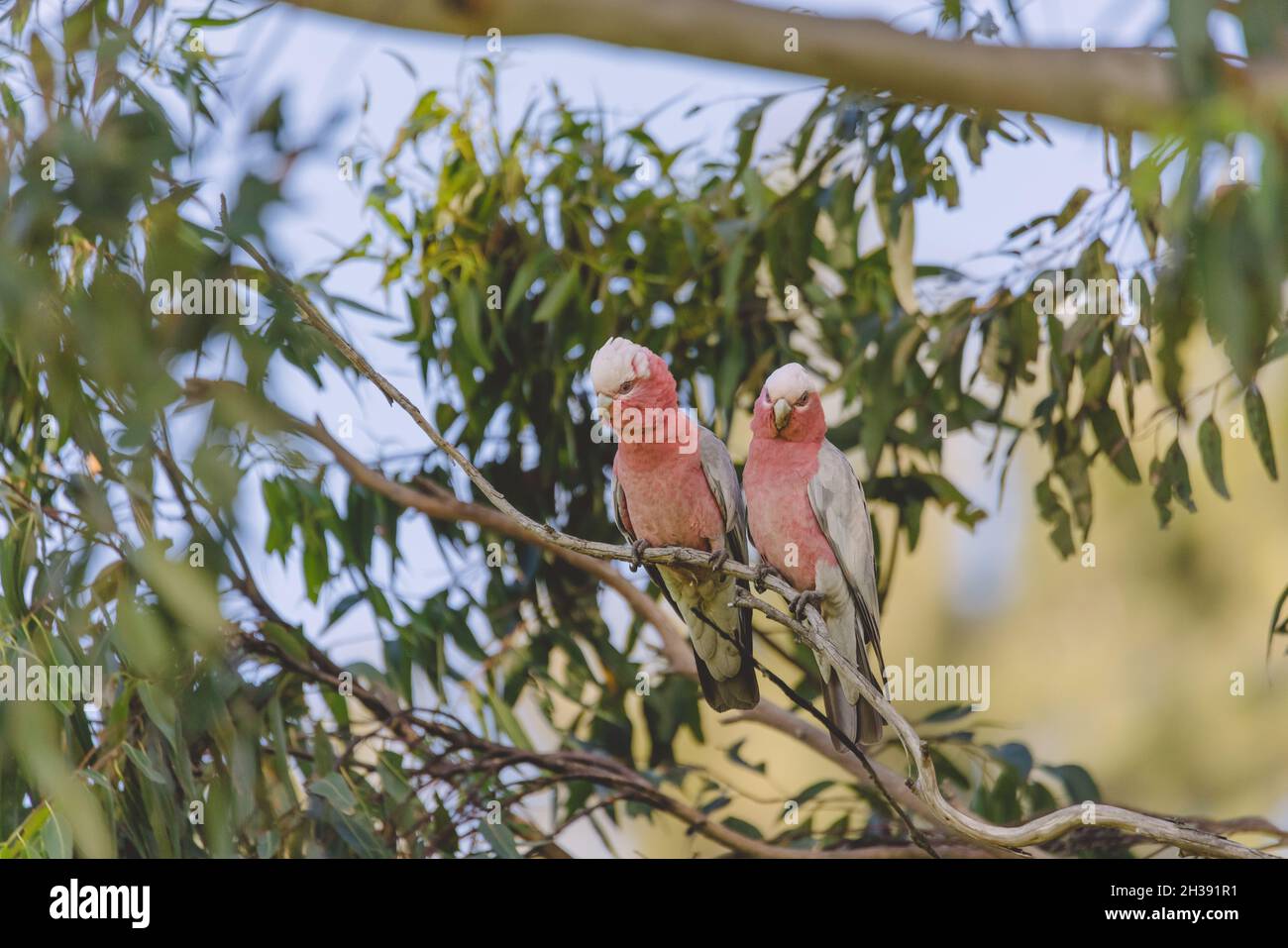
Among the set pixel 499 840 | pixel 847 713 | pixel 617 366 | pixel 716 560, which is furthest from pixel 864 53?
pixel 499 840

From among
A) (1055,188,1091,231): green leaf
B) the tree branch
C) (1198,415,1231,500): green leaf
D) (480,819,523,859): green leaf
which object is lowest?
(480,819,523,859): green leaf

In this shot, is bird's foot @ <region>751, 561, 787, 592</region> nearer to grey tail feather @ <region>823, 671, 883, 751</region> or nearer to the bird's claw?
the bird's claw

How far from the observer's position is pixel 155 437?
202 centimetres

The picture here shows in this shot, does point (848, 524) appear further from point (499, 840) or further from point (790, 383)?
point (499, 840)

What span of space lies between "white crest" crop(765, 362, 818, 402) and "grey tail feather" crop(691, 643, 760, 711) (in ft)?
1.54

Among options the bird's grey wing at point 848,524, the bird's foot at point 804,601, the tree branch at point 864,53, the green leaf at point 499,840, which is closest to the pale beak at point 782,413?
the bird's grey wing at point 848,524

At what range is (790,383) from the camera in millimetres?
1736

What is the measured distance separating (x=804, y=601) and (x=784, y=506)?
0.45 ft

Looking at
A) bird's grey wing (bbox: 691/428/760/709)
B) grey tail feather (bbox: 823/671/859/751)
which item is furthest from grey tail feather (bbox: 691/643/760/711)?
grey tail feather (bbox: 823/671/859/751)

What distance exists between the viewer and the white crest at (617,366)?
165 centimetres

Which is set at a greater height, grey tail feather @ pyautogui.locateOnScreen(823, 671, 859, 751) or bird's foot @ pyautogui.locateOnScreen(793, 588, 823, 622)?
bird's foot @ pyautogui.locateOnScreen(793, 588, 823, 622)

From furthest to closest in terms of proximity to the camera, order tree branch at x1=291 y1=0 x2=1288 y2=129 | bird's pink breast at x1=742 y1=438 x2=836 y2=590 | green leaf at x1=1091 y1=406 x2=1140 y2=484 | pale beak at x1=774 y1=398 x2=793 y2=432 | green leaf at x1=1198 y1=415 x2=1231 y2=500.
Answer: green leaf at x1=1091 y1=406 x2=1140 y2=484 < green leaf at x1=1198 y1=415 x2=1231 y2=500 < bird's pink breast at x1=742 y1=438 x2=836 y2=590 < pale beak at x1=774 y1=398 x2=793 y2=432 < tree branch at x1=291 y1=0 x2=1288 y2=129

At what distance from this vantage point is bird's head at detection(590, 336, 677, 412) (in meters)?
1.65
